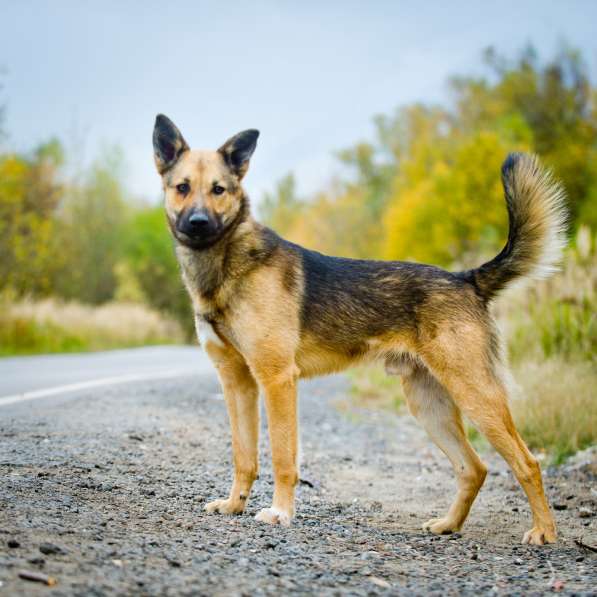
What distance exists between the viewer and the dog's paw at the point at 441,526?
490 cm

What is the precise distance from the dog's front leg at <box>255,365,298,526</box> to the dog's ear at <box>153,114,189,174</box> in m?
1.81

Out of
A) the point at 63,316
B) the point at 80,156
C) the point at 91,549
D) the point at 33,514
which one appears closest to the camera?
the point at 91,549

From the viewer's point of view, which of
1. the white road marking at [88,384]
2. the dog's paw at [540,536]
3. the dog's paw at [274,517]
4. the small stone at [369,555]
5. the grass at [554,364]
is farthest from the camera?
the white road marking at [88,384]

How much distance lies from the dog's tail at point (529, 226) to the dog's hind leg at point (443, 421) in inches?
30.7

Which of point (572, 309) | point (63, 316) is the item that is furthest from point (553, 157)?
point (572, 309)

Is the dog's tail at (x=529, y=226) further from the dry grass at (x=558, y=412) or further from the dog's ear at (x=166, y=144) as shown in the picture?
the dry grass at (x=558, y=412)

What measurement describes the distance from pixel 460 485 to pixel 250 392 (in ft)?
5.45

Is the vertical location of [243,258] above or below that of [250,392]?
above

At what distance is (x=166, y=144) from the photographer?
527 centimetres

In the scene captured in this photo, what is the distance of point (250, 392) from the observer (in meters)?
5.00

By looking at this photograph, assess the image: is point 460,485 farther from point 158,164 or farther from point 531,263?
point 158,164

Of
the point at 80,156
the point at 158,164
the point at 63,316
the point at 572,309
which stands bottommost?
the point at 63,316

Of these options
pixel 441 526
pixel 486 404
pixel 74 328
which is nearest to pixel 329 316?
pixel 486 404

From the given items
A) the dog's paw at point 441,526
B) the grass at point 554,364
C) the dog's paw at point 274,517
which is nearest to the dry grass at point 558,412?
the grass at point 554,364
